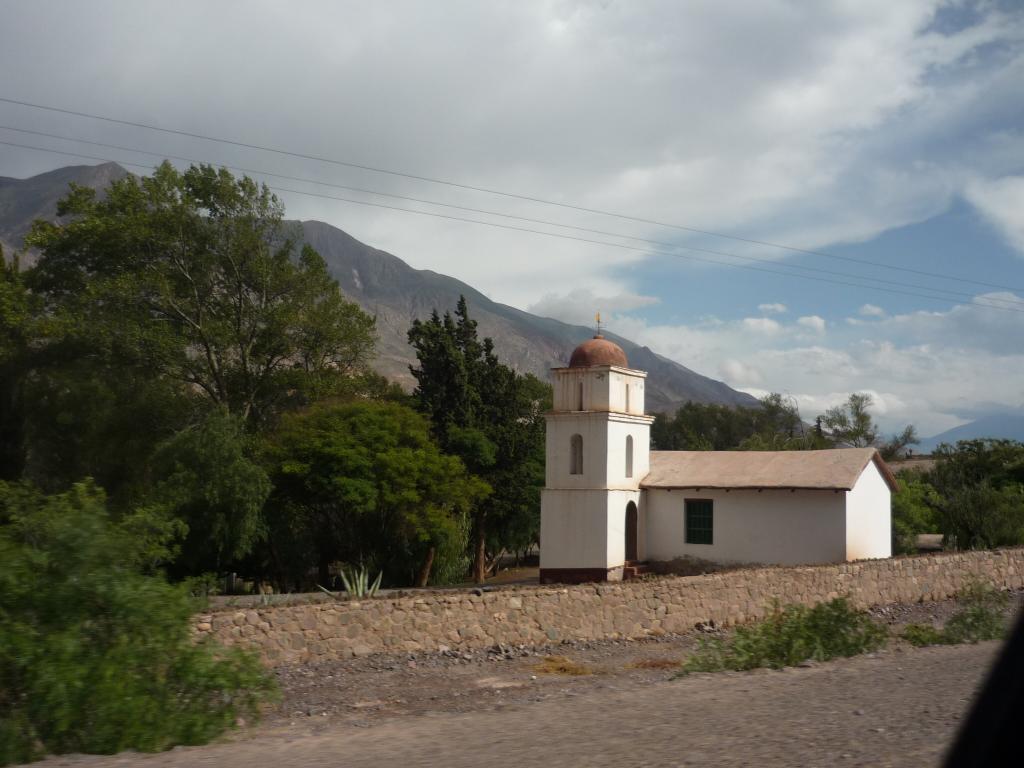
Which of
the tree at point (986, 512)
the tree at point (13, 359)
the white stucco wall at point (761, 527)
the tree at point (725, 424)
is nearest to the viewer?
the white stucco wall at point (761, 527)

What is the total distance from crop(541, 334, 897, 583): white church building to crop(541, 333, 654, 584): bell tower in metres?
0.03

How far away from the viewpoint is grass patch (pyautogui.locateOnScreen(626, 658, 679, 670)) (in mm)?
14914

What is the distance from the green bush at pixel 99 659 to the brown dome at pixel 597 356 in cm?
2230

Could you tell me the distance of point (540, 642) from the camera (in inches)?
685

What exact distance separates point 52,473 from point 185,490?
13466mm

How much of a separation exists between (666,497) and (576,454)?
329 cm

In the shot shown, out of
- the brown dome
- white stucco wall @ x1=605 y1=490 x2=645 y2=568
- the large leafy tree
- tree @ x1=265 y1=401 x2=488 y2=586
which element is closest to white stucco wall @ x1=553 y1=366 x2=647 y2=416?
the brown dome

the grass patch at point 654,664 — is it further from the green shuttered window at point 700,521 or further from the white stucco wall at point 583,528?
the green shuttered window at point 700,521

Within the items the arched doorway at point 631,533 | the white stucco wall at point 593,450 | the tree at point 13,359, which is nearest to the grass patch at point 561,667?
the white stucco wall at point 593,450

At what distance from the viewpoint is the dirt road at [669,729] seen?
7070 mm

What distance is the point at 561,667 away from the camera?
50.2ft

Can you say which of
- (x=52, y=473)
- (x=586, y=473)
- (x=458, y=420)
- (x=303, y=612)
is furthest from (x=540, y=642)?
(x=52, y=473)

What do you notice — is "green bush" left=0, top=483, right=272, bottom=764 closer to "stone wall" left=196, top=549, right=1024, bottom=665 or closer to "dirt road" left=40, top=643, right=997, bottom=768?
"dirt road" left=40, top=643, right=997, bottom=768

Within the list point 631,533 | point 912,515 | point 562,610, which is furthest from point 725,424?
point 562,610
